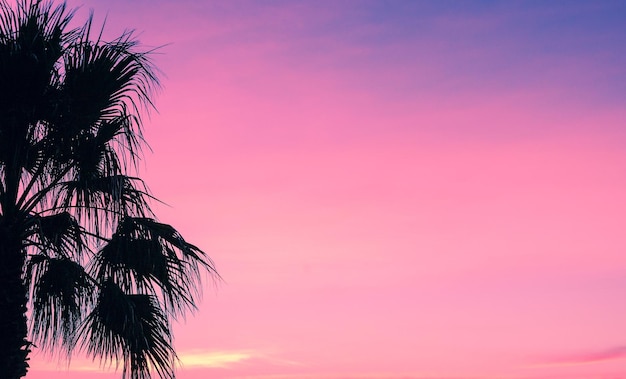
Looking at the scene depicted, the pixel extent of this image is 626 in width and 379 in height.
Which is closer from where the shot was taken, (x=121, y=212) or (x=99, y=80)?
(x=99, y=80)

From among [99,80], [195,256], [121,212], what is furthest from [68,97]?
[195,256]

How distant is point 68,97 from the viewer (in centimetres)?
1282

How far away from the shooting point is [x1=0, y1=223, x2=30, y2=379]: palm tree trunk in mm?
12586

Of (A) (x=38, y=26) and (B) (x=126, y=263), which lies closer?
(A) (x=38, y=26)

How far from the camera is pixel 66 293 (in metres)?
13.6

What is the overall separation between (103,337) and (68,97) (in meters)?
3.91

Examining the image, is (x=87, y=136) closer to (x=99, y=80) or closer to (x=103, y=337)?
(x=99, y=80)

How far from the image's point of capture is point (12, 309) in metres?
12.8

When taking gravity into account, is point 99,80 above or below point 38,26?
below

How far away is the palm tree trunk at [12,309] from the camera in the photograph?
12586mm

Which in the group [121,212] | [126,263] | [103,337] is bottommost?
[103,337]

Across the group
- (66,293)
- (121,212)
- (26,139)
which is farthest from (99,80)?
(66,293)

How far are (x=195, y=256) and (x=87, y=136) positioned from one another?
8.44 feet

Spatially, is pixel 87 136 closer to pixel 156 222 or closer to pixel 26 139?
pixel 26 139
